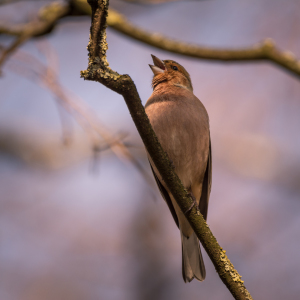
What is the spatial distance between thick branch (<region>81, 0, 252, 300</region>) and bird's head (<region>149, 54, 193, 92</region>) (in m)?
2.54

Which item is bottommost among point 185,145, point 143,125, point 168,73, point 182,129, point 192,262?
point 192,262

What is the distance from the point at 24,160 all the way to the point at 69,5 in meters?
3.86

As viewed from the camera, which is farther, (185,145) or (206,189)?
(206,189)

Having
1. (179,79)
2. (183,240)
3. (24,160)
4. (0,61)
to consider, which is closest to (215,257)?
(183,240)

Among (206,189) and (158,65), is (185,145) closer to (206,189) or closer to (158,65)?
(206,189)

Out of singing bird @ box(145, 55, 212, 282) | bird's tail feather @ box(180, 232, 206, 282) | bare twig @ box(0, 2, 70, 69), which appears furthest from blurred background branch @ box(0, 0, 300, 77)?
bird's tail feather @ box(180, 232, 206, 282)

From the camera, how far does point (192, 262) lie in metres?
4.56

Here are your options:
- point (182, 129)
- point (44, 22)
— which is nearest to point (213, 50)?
point (182, 129)

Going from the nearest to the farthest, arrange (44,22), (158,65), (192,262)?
(192,262) < (158,65) < (44,22)

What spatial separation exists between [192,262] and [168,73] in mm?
2770

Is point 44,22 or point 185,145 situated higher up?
point 44,22

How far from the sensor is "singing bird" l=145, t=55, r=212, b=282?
4.43 m

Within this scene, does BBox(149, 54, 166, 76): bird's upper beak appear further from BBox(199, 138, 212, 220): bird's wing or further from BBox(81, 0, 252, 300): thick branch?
BBox(81, 0, 252, 300): thick branch

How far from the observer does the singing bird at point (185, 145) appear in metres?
4.43
